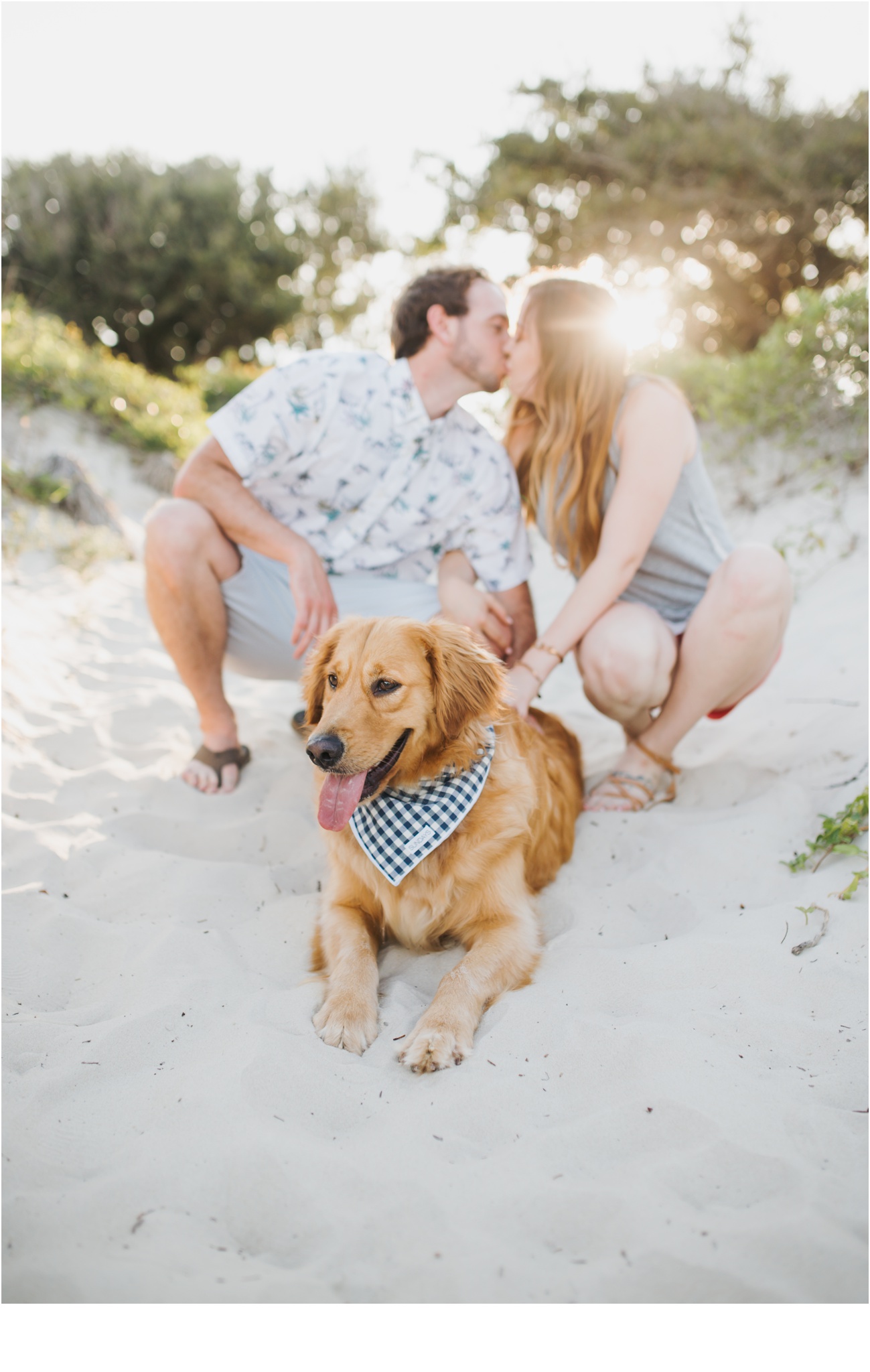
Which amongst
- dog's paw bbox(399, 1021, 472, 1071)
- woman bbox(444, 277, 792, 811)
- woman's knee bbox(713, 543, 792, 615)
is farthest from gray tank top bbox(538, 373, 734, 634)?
dog's paw bbox(399, 1021, 472, 1071)

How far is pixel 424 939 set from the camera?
249 centimetres

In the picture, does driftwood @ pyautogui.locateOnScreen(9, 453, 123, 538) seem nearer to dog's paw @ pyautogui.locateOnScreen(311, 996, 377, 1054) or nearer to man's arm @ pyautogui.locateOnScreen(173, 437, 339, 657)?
man's arm @ pyautogui.locateOnScreen(173, 437, 339, 657)

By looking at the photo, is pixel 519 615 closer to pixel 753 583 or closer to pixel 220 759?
pixel 753 583

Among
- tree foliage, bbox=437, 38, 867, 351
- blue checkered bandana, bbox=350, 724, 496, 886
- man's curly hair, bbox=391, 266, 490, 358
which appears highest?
tree foliage, bbox=437, 38, 867, 351

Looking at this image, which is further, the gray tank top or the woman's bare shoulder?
the gray tank top

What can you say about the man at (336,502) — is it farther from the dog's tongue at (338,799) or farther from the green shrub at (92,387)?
the green shrub at (92,387)

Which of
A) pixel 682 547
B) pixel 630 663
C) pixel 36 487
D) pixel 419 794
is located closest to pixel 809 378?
pixel 682 547

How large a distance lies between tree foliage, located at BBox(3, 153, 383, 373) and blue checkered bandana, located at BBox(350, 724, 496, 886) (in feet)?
57.5

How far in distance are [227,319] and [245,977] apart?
784 inches

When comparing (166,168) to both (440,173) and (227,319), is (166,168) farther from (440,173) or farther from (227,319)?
(440,173)

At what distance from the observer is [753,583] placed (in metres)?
3.19

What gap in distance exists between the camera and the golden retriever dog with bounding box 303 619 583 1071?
2305mm

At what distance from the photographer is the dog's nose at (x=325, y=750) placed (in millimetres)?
2217
